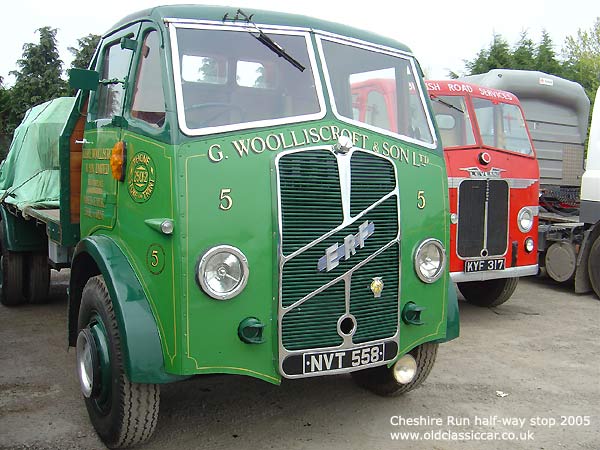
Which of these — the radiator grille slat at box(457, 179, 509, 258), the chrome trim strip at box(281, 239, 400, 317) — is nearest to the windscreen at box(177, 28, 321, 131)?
the chrome trim strip at box(281, 239, 400, 317)

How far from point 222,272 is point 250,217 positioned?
32 cm

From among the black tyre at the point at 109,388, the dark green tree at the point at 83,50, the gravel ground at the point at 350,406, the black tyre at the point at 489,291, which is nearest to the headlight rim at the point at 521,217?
the black tyre at the point at 489,291

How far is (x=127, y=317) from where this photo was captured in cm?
330

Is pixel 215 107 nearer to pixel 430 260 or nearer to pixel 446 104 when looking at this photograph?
pixel 430 260

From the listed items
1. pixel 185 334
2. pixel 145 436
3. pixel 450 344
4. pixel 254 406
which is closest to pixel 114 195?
pixel 185 334

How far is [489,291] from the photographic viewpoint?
7.64m

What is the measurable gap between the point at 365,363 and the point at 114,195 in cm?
181

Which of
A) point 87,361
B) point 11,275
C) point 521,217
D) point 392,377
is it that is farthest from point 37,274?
point 521,217

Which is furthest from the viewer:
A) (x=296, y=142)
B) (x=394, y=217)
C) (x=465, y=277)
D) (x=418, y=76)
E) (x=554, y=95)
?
(x=554, y=95)

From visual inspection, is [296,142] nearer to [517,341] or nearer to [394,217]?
[394,217]

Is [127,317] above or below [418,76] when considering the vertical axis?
below

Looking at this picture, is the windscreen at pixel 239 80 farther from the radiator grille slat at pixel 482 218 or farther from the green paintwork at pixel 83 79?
the radiator grille slat at pixel 482 218

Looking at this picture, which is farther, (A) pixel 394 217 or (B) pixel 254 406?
(B) pixel 254 406

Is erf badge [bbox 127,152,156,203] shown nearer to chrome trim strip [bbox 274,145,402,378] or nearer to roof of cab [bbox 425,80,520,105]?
chrome trim strip [bbox 274,145,402,378]
